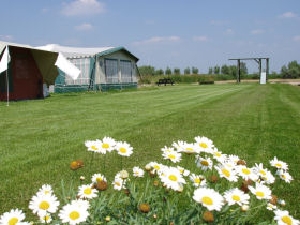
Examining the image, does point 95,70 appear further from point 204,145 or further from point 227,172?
point 227,172

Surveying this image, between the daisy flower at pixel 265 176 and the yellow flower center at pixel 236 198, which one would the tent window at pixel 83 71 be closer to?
the daisy flower at pixel 265 176

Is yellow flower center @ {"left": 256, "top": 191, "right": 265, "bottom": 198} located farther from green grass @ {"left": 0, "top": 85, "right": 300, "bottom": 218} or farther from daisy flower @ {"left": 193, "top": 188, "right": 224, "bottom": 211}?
green grass @ {"left": 0, "top": 85, "right": 300, "bottom": 218}

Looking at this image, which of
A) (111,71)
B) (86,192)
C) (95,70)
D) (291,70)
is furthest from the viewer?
(291,70)

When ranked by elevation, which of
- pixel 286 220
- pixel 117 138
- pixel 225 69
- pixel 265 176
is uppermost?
pixel 225 69

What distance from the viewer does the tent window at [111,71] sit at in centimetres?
2508

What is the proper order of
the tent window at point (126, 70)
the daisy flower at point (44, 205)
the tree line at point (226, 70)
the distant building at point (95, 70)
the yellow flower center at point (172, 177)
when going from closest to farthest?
1. the daisy flower at point (44, 205)
2. the yellow flower center at point (172, 177)
3. the distant building at point (95, 70)
4. the tent window at point (126, 70)
5. the tree line at point (226, 70)

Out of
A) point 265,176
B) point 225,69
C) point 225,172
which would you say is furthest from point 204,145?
point 225,69

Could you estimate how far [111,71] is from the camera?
25797mm

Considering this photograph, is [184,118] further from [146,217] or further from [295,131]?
[146,217]

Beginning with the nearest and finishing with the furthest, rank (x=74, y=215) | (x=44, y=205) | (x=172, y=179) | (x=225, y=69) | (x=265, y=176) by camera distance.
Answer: (x=74, y=215) → (x=44, y=205) → (x=172, y=179) → (x=265, y=176) → (x=225, y=69)

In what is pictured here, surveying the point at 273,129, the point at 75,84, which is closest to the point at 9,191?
the point at 273,129

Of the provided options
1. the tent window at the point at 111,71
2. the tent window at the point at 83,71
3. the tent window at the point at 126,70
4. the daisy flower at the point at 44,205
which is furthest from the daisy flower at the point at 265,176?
the tent window at the point at 126,70

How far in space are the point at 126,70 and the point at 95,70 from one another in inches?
209

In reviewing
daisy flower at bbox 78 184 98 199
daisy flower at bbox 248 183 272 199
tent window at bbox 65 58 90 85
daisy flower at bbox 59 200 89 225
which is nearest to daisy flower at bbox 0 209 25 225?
daisy flower at bbox 59 200 89 225
